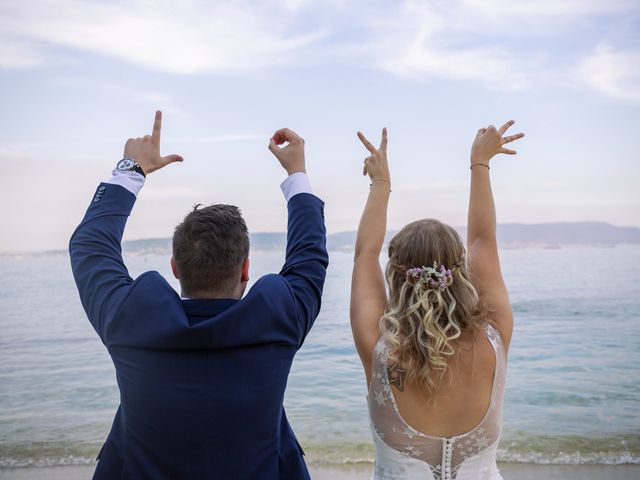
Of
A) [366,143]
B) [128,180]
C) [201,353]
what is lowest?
[201,353]

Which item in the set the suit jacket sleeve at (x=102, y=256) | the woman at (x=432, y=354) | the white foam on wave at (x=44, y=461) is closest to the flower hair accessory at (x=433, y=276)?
the woman at (x=432, y=354)

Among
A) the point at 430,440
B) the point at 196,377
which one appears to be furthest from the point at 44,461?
the point at 196,377

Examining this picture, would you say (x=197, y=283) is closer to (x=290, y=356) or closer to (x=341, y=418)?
(x=290, y=356)

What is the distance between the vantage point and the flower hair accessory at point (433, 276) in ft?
7.31

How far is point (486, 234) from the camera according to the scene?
2551mm

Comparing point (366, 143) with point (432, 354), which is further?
point (366, 143)

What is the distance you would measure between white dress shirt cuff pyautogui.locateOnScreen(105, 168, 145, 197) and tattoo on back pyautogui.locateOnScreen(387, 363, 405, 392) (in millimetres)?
1001

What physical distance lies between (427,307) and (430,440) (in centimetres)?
45

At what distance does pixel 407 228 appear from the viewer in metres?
2.32

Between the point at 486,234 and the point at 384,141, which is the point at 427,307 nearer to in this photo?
the point at 486,234

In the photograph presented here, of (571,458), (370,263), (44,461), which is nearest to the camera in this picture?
(370,263)

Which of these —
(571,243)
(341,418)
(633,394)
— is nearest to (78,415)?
(341,418)

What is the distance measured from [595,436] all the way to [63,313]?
54.9 feet

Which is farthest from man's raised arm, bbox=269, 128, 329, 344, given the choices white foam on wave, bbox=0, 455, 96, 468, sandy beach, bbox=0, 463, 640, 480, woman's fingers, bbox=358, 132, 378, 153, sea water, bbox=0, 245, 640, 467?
white foam on wave, bbox=0, 455, 96, 468
